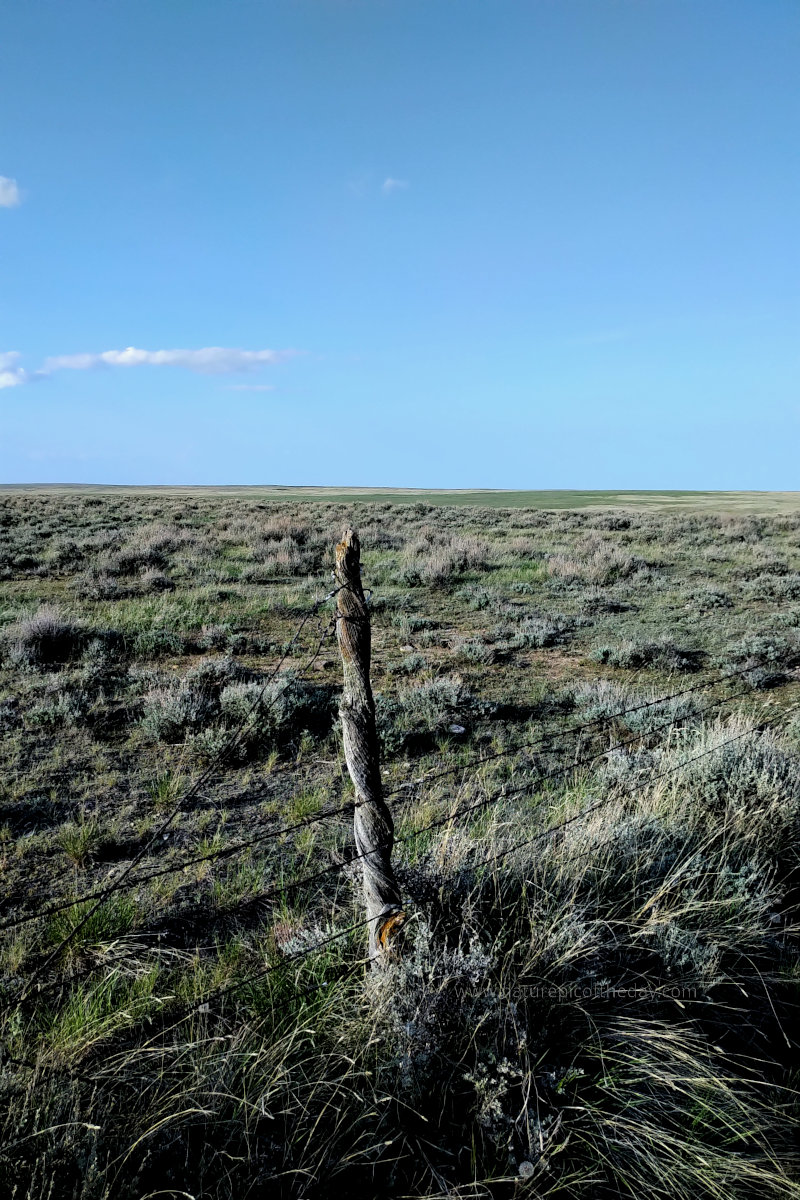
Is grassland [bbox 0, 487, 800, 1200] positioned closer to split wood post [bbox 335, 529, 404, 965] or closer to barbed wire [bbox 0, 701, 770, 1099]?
barbed wire [bbox 0, 701, 770, 1099]

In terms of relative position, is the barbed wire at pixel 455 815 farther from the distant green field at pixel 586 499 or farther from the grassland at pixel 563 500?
the grassland at pixel 563 500

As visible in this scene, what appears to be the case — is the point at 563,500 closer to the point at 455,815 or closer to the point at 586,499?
the point at 586,499

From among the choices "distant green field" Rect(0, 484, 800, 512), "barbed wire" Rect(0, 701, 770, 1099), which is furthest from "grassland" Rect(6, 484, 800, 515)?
"barbed wire" Rect(0, 701, 770, 1099)

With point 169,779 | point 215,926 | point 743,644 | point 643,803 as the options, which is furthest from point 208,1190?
point 743,644

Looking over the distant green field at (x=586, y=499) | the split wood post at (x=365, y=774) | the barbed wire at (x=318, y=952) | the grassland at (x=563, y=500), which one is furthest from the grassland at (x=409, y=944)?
the grassland at (x=563, y=500)

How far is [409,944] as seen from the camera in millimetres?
3133

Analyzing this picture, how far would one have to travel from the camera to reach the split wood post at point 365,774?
120 inches

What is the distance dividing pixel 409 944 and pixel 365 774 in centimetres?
82

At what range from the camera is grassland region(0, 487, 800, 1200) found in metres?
2.47

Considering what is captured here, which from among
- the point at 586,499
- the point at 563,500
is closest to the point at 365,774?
the point at 563,500

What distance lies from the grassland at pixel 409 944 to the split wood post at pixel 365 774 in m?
0.14

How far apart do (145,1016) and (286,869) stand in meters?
1.69

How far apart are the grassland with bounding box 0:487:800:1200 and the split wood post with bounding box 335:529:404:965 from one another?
14 centimetres

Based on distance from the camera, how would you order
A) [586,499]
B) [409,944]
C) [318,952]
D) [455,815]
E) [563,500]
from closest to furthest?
[409,944] → [318,952] → [455,815] → [563,500] → [586,499]
